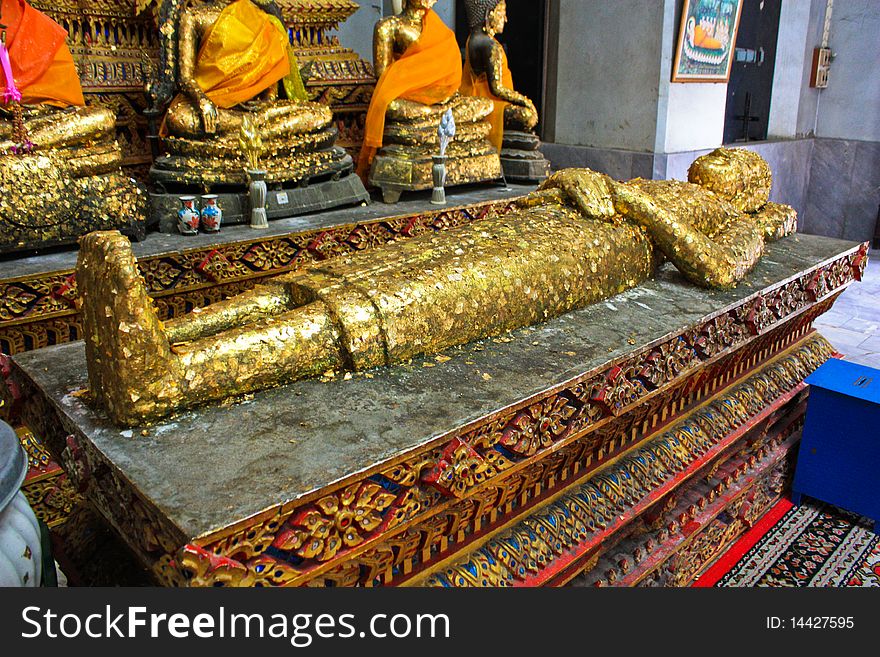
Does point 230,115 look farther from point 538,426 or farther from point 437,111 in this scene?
point 538,426

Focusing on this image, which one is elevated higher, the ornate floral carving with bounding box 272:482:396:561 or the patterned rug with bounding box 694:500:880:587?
the ornate floral carving with bounding box 272:482:396:561

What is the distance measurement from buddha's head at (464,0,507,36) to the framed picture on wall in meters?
1.33

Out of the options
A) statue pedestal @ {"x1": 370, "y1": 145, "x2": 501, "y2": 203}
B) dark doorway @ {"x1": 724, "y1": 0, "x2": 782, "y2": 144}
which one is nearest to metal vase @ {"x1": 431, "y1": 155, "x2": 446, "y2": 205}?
statue pedestal @ {"x1": 370, "y1": 145, "x2": 501, "y2": 203}

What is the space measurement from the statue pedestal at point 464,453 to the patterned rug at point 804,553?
13 centimetres

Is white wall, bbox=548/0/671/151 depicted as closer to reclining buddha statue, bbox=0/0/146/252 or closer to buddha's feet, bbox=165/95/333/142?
buddha's feet, bbox=165/95/333/142

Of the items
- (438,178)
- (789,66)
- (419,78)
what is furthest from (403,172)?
(789,66)

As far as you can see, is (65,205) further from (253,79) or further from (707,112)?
(707,112)

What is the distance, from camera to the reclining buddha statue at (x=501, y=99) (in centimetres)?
492

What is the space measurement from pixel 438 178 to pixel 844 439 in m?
2.44

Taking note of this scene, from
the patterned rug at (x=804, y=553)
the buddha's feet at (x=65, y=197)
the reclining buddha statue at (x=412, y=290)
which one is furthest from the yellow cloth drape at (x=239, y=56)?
the patterned rug at (x=804, y=553)

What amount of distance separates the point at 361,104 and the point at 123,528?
389 centimetres

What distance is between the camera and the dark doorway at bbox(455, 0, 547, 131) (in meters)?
6.28

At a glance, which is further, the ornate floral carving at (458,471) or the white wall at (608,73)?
the white wall at (608,73)

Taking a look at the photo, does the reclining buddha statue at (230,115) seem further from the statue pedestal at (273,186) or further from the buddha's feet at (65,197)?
the buddha's feet at (65,197)
